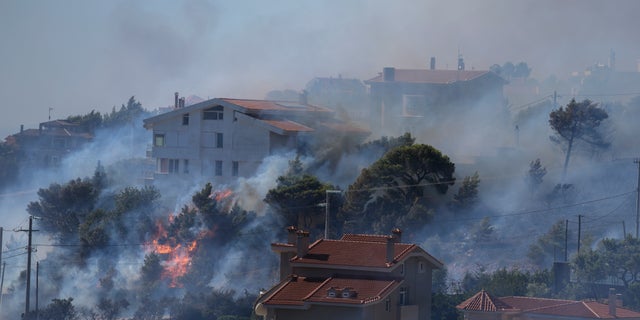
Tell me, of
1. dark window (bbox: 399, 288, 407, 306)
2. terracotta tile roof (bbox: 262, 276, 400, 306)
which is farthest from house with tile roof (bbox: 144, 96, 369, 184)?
terracotta tile roof (bbox: 262, 276, 400, 306)

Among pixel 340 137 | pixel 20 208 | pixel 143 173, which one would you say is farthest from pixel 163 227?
pixel 20 208

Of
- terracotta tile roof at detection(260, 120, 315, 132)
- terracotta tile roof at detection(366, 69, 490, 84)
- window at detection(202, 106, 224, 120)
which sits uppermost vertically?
terracotta tile roof at detection(366, 69, 490, 84)

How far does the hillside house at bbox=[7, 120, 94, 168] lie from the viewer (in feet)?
261

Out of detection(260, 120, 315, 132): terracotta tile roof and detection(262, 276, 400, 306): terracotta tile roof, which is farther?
detection(260, 120, 315, 132): terracotta tile roof

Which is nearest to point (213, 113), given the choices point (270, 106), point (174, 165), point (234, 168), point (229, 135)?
point (229, 135)

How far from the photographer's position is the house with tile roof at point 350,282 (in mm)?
30578

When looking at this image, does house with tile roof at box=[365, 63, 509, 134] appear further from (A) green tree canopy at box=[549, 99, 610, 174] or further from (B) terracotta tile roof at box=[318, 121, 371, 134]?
(A) green tree canopy at box=[549, 99, 610, 174]

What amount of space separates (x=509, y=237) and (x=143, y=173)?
80.8ft

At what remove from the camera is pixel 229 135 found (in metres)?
56.9

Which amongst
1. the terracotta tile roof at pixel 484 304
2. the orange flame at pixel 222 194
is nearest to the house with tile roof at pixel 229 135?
the orange flame at pixel 222 194

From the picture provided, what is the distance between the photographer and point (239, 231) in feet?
153

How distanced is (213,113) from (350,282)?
27.4m

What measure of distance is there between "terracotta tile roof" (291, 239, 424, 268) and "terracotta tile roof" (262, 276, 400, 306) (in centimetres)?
48

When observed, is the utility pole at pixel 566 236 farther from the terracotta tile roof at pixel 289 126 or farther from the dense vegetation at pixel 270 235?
the terracotta tile roof at pixel 289 126
